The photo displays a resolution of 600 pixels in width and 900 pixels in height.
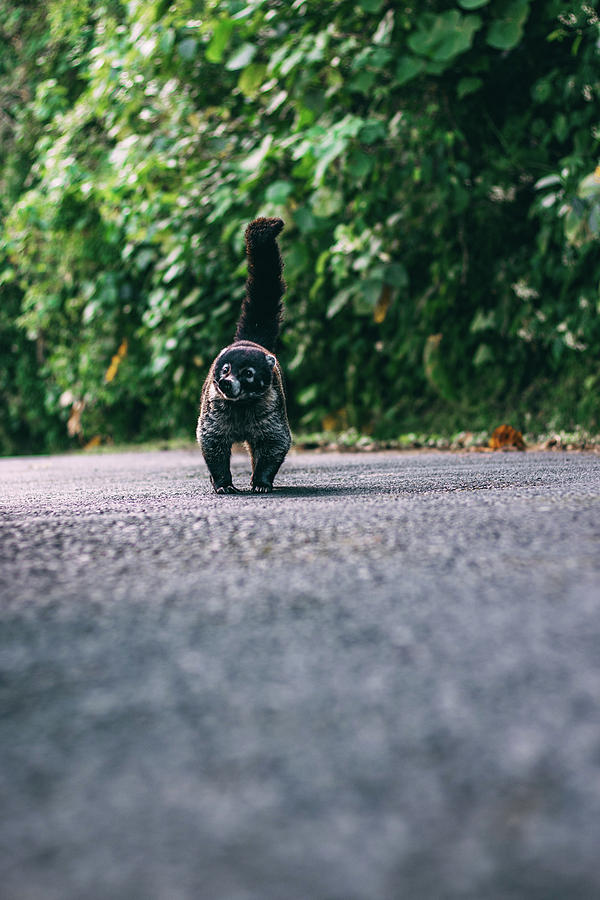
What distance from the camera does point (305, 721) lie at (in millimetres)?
825

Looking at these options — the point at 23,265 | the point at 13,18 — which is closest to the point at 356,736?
the point at 23,265

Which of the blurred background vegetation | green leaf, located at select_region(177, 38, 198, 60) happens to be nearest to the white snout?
the blurred background vegetation

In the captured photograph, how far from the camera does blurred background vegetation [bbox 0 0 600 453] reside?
4656 millimetres

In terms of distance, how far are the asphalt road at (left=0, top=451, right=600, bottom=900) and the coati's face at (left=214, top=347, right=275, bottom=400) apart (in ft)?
4.03

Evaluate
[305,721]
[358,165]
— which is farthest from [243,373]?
[358,165]

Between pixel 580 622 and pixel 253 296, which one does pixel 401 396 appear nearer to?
pixel 253 296

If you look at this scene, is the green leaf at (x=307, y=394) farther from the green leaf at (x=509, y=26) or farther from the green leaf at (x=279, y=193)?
the green leaf at (x=509, y=26)

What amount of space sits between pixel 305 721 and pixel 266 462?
2.11 metres

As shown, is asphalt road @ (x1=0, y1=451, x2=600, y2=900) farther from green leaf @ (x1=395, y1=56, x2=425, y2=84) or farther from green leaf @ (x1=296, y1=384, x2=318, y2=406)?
green leaf @ (x1=296, y1=384, x2=318, y2=406)

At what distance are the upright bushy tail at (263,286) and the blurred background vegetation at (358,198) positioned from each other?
45.2 inches

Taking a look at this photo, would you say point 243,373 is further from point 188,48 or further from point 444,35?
point 188,48

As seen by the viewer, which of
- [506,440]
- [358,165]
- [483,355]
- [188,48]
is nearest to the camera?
[358,165]

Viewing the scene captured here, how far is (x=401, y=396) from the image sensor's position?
6.47 metres

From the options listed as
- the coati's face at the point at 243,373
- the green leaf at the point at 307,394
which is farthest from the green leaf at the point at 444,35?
the green leaf at the point at 307,394
